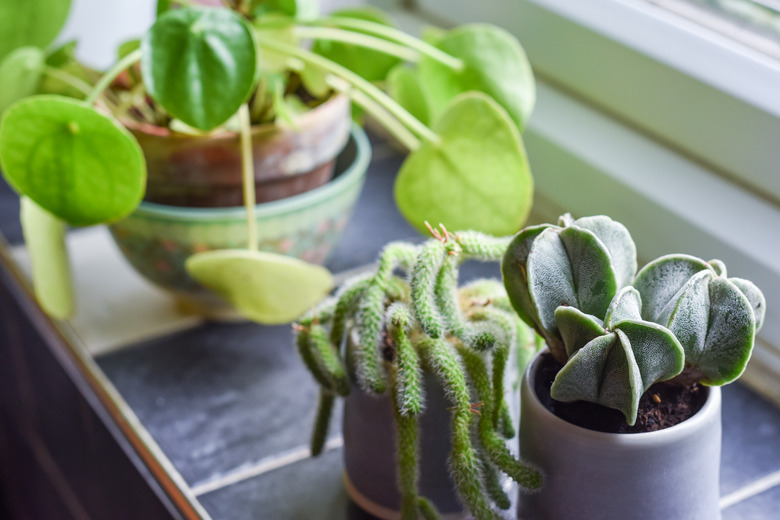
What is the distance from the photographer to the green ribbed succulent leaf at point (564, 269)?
495 mm

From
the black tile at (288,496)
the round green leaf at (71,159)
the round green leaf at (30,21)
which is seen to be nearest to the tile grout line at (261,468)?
the black tile at (288,496)

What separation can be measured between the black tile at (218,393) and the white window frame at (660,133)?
13.6 inches

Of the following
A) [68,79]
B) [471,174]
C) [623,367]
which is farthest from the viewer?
[68,79]

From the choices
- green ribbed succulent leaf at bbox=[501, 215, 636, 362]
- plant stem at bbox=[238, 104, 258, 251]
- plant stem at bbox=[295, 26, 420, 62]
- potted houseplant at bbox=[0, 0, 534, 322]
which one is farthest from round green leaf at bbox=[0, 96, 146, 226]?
green ribbed succulent leaf at bbox=[501, 215, 636, 362]

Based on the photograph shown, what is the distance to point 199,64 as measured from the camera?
25.8 inches

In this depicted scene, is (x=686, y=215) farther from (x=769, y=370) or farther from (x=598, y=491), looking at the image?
(x=598, y=491)

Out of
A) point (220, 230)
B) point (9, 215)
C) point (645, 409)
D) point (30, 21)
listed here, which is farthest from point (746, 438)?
point (9, 215)

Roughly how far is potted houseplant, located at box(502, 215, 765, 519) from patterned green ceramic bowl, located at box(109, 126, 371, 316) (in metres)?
0.35

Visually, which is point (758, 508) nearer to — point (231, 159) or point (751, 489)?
point (751, 489)

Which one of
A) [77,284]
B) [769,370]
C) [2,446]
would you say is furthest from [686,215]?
[2,446]

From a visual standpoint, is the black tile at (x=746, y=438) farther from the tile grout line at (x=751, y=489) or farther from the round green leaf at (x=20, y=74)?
the round green leaf at (x=20, y=74)

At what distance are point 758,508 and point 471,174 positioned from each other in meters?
0.33

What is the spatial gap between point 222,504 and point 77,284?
0.41 m

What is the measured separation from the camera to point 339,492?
70cm
